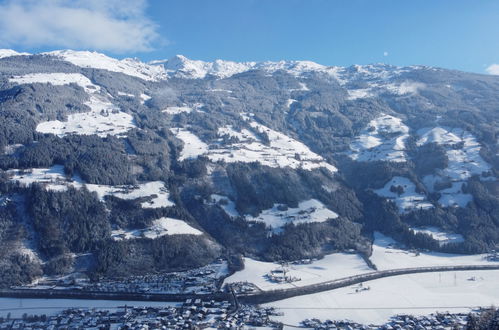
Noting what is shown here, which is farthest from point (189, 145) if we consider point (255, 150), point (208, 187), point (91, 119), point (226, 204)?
point (226, 204)

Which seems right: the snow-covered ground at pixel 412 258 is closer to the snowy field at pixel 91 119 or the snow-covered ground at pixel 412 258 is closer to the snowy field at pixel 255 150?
the snowy field at pixel 255 150

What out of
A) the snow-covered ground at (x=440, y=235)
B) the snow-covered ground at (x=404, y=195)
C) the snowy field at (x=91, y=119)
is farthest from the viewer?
the snowy field at (x=91, y=119)

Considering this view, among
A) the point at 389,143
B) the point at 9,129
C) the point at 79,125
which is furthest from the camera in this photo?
the point at 389,143

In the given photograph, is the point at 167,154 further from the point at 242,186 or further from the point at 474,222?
the point at 474,222

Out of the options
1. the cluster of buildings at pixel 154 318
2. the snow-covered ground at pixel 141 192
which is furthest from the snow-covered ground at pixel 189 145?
the cluster of buildings at pixel 154 318

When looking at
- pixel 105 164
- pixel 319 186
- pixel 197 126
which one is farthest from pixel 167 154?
pixel 319 186
